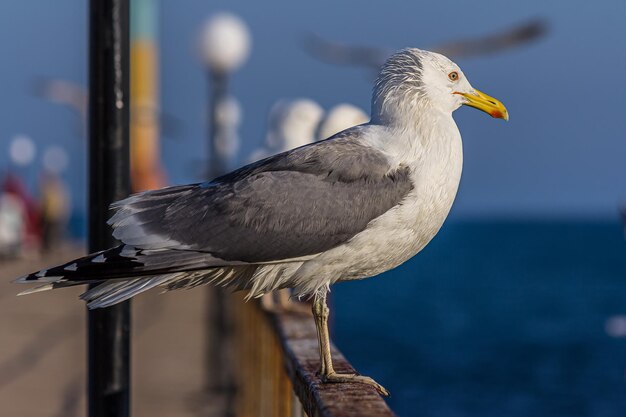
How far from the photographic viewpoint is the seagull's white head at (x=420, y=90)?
4379 mm

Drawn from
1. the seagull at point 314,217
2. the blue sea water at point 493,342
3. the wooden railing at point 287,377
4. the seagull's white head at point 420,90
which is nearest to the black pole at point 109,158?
the seagull at point 314,217

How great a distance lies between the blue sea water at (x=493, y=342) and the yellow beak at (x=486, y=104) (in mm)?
15670

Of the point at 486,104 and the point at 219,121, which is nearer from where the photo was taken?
the point at 486,104

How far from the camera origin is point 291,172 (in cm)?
425

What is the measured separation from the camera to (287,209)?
425 centimetres

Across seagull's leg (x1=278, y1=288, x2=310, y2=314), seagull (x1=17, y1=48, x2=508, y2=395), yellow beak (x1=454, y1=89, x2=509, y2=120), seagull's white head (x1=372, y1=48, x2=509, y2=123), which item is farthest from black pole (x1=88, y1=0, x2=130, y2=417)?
seagull's leg (x1=278, y1=288, x2=310, y2=314)

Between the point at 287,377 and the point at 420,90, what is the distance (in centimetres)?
139

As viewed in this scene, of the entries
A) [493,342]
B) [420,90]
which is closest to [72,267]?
[420,90]

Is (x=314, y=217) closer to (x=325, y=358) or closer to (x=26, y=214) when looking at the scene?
(x=325, y=358)

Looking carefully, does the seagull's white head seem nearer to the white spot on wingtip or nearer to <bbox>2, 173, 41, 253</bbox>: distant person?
the white spot on wingtip

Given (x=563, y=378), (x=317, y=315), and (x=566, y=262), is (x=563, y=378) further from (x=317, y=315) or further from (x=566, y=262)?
(x=566, y=262)

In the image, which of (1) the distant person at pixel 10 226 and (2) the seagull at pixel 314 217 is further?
(1) the distant person at pixel 10 226

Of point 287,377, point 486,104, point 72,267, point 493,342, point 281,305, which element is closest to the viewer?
point 72,267

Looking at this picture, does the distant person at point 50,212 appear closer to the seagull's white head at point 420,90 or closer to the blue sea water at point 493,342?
the blue sea water at point 493,342
